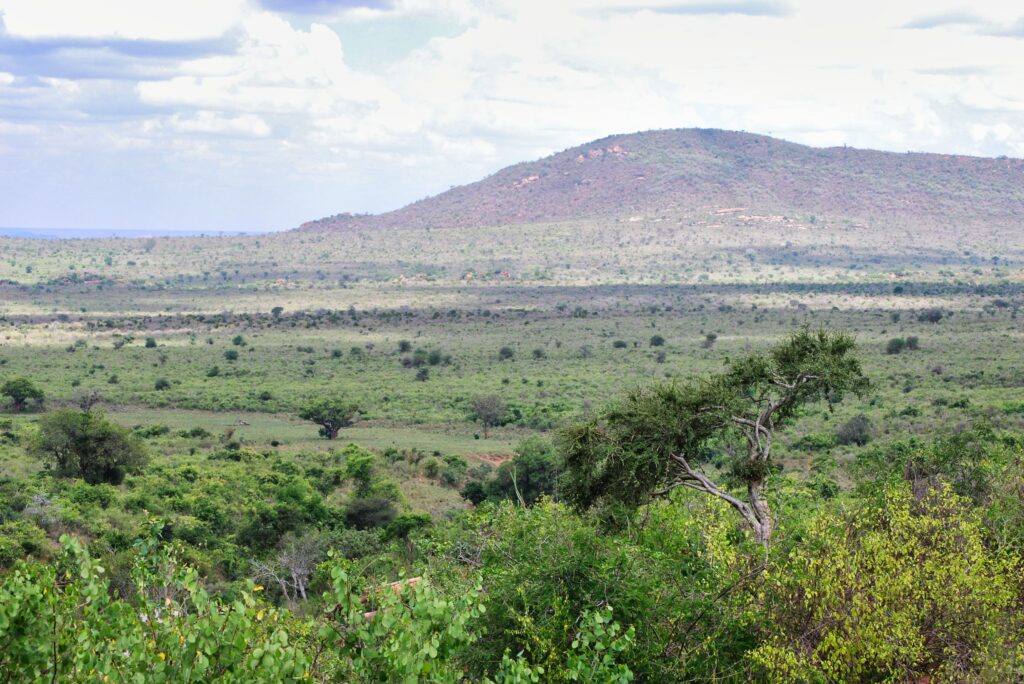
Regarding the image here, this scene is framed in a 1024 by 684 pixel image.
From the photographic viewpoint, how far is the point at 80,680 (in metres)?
6.62

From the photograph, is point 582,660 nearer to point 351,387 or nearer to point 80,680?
point 80,680

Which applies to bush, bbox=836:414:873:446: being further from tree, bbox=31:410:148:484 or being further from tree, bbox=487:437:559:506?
tree, bbox=31:410:148:484

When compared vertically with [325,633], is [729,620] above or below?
below

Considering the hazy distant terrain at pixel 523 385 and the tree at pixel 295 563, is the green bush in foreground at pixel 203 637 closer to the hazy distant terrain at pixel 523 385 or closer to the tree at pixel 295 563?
the hazy distant terrain at pixel 523 385

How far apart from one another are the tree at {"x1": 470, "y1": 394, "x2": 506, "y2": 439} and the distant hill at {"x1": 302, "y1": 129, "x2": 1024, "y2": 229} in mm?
115785

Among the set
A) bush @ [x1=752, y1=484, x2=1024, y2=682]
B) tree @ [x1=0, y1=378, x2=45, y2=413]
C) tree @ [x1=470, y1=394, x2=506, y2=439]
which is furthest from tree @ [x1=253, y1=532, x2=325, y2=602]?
tree @ [x1=0, y1=378, x2=45, y2=413]

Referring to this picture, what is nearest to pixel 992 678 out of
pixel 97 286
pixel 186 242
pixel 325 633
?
pixel 325 633

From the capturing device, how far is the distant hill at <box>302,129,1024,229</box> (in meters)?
161

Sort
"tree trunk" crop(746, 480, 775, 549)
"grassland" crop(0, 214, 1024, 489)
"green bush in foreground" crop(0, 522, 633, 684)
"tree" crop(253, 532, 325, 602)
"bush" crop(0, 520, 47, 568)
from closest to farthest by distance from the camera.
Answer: "green bush in foreground" crop(0, 522, 633, 684) < "tree trunk" crop(746, 480, 775, 549) < "bush" crop(0, 520, 47, 568) < "tree" crop(253, 532, 325, 602) < "grassland" crop(0, 214, 1024, 489)

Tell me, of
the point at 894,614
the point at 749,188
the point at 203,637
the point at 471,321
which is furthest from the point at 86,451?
the point at 749,188

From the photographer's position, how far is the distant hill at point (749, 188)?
16112 centimetres

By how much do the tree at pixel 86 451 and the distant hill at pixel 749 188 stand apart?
13144cm

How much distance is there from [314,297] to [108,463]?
77.2 m

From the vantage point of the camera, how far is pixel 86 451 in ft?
107
